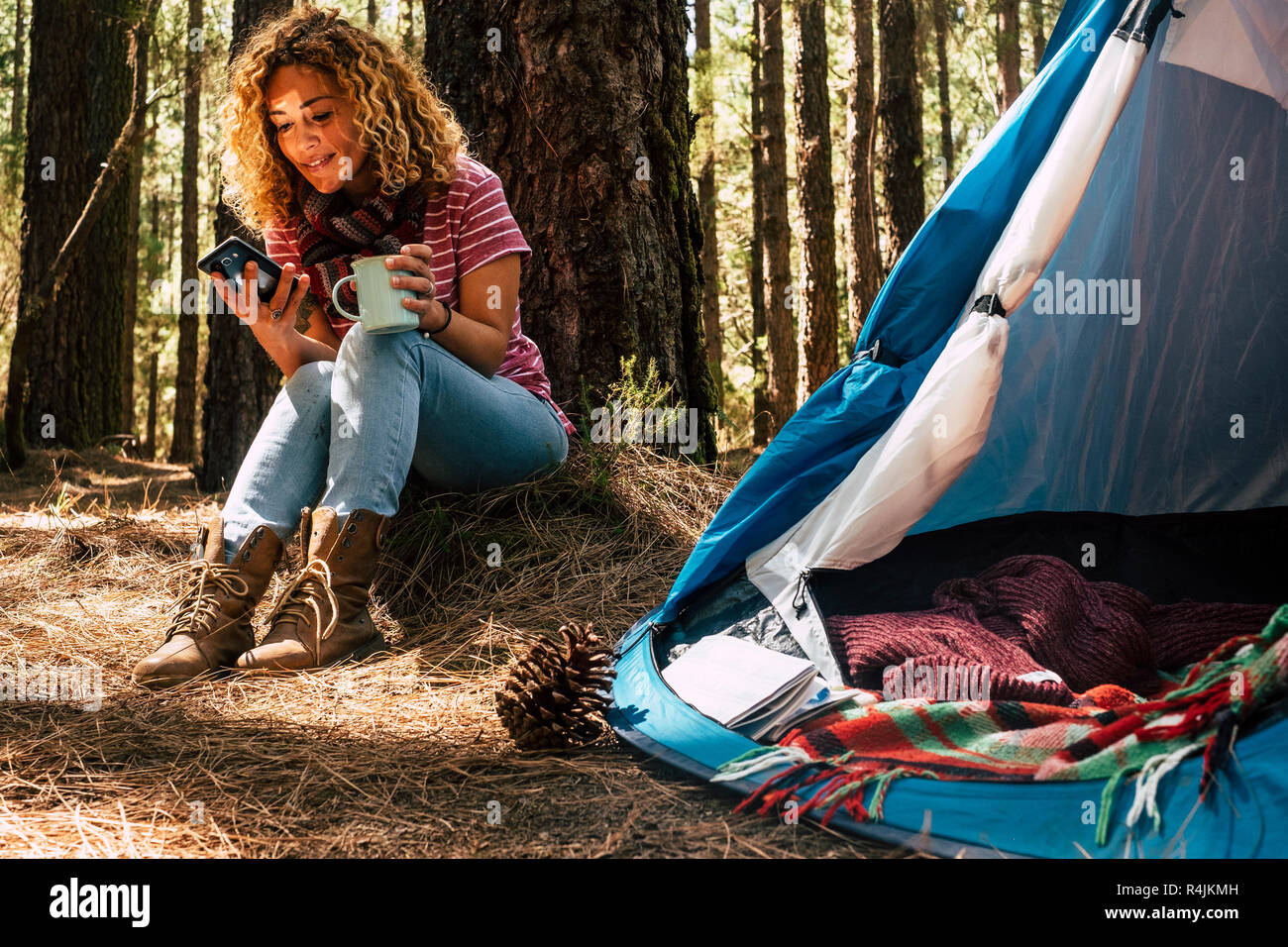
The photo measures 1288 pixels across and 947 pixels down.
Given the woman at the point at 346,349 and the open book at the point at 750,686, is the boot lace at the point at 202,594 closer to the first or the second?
the woman at the point at 346,349

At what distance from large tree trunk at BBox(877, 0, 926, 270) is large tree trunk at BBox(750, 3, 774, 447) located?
1.59m

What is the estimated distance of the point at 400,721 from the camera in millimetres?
1854

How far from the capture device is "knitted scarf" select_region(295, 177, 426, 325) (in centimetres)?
239

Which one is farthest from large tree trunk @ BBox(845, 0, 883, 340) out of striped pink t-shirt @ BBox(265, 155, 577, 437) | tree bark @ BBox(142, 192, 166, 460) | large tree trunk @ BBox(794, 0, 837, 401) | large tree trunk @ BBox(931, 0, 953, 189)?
tree bark @ BBox(142, 192, 166, 460)

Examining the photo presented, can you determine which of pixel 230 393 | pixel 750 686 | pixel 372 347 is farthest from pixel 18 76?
pixel 750 686

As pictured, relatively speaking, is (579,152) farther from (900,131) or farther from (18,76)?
(18,76)

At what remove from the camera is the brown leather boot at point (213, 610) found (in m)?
2.02

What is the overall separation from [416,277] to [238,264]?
437 millimetres

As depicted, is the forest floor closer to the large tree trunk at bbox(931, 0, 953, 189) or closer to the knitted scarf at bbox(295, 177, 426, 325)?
the knitted scarf at bbox(295, 177, 426, 325)

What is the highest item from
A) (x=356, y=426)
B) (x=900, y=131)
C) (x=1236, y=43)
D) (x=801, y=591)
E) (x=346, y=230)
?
(x=900, y=131)
